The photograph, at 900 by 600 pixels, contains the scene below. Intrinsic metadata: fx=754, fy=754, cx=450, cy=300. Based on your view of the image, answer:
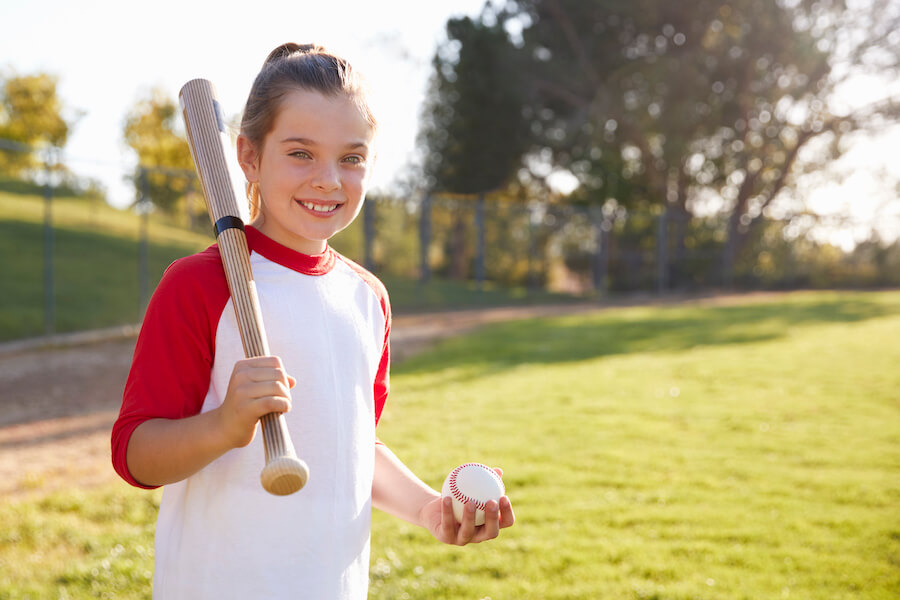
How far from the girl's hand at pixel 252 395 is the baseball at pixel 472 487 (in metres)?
0.60

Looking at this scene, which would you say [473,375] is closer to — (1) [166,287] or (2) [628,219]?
(1) [166,287]

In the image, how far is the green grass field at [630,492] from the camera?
377 cm

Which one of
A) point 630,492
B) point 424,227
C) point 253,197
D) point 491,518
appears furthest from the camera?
point 424,227

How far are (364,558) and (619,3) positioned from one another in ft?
80.1

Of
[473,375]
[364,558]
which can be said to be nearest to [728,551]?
[364,558]

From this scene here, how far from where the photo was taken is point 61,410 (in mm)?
7719

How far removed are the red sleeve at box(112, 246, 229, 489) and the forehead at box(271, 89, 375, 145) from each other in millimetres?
333

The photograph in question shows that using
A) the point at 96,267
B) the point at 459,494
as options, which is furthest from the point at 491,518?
the point at 96,267

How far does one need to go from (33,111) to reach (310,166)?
3478cm

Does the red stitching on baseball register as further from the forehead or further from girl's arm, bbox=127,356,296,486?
the forehead

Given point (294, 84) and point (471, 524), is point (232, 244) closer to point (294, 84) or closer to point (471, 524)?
point (294, 84)

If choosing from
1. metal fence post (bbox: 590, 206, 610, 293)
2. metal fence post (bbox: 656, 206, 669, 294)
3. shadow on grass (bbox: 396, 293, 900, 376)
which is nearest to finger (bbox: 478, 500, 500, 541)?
shadow on grass (bbox: 396, 293, 900, 376)

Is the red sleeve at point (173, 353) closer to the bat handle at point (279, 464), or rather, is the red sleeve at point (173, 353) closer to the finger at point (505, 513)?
the bat handle at point (279, 464)

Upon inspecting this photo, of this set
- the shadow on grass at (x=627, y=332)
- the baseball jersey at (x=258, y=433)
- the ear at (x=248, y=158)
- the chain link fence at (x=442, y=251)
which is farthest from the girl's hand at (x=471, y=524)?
the chain link fence at (x=442, y=251)
